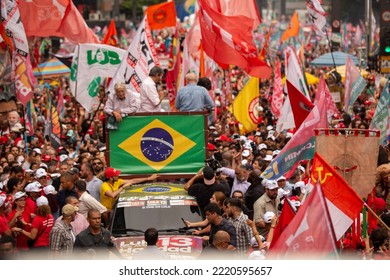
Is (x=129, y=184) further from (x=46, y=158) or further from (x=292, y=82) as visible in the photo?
(x=292, y=82)

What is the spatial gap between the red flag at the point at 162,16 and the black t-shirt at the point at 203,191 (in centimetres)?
1486

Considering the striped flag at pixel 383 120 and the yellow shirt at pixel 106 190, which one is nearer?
the yellow shirt at pixel 106 190

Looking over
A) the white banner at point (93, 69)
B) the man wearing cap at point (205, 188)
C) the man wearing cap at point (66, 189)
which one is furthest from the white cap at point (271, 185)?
the white banner at point (93, 69)

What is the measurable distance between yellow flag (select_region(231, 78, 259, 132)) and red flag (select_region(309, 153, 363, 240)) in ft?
40.2

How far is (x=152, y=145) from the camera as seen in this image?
50.7ft

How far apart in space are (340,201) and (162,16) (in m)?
18.9

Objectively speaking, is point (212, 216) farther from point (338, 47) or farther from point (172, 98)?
point (338, 47)

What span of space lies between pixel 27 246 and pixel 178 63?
13.3m

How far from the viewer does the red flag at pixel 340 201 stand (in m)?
10.6

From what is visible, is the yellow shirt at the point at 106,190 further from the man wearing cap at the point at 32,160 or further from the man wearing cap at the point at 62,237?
the man wearing cap at the point at 32,160

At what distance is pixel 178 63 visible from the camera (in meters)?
26.2

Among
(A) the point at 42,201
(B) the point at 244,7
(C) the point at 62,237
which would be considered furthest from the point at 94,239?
(B) the point at 244,7

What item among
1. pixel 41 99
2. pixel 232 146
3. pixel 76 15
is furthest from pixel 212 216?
pixel 41 99

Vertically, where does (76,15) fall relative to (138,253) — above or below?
above
